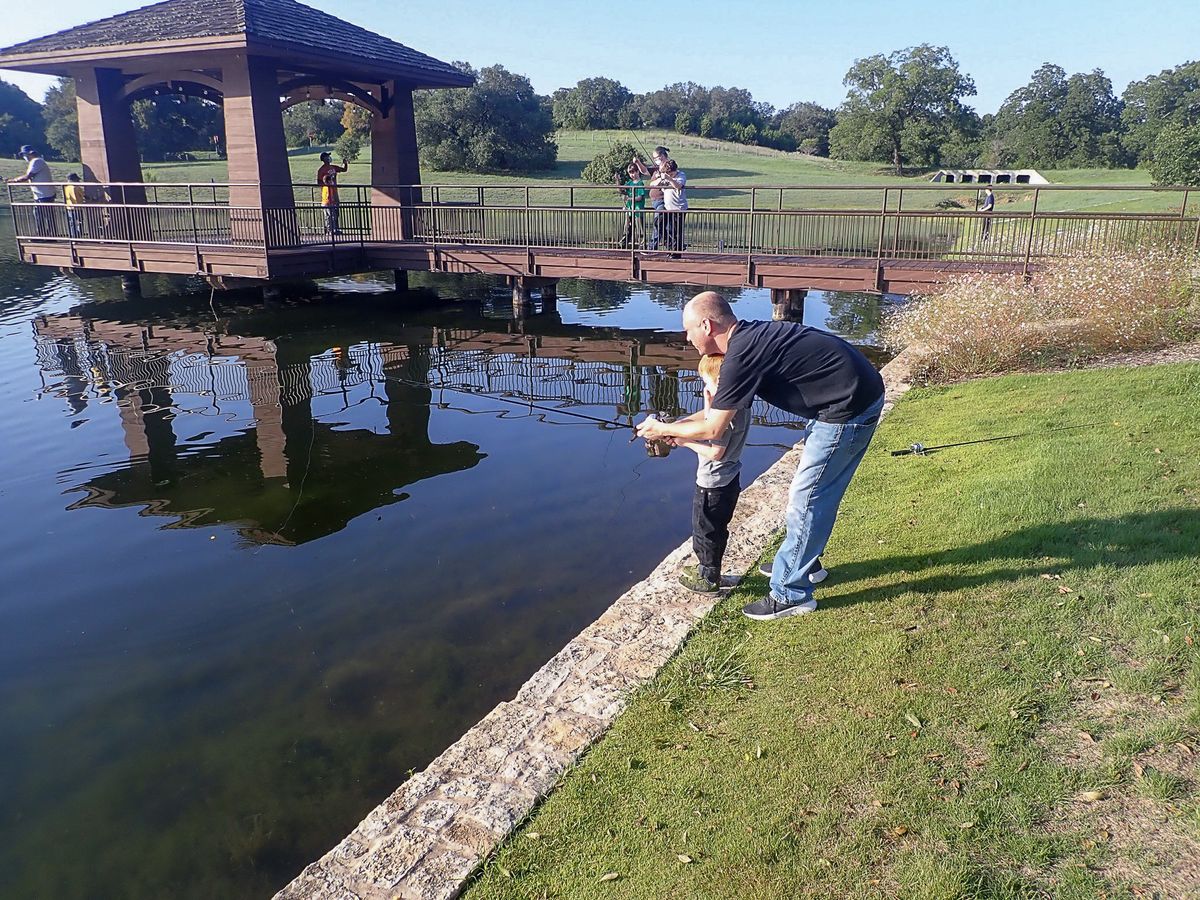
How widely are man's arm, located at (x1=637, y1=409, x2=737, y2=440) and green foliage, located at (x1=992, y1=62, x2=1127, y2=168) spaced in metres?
70.9

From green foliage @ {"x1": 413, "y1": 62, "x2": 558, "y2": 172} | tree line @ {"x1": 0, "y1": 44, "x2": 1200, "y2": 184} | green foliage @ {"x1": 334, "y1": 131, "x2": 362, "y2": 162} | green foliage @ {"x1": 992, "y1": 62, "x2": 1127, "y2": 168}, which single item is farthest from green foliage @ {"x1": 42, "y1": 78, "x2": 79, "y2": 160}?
green foliage @ {"x1": 992, "y1": 62, "x2": 1127, "y2": 168}

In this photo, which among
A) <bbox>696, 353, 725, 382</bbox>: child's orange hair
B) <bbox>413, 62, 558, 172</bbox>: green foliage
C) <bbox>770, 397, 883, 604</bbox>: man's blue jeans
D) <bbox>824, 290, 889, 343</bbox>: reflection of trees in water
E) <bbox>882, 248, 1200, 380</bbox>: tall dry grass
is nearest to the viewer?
<bbox>770, 397, 883, 604</bbox>: man's blue jeans

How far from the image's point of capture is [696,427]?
15.7 feet

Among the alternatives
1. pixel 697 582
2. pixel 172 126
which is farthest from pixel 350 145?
pixel 697 582

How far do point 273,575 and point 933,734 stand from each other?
5.18 m

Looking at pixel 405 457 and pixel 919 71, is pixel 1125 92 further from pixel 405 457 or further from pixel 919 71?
pixel 405 457

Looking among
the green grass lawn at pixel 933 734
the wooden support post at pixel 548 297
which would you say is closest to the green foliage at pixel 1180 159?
the wooden support post at pixel 548 297

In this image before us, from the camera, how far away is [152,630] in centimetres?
628

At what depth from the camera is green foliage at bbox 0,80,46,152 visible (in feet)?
226

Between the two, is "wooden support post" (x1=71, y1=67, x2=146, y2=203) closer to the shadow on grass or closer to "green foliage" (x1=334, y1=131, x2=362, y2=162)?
the shadow on grass

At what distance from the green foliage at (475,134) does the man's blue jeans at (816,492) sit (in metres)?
47.2

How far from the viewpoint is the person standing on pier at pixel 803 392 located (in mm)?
4539

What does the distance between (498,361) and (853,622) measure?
1148 centimetres

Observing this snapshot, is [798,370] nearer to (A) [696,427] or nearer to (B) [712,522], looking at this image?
(A) [696,427]
